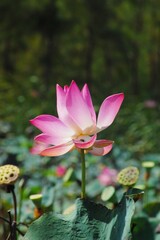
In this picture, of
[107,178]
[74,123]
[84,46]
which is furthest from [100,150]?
[84,46]

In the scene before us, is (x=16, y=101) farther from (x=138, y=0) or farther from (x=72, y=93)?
(x=138, y=0)

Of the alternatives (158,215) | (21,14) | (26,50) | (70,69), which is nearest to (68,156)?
(158,215)

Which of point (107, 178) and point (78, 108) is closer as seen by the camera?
point (78, 108)

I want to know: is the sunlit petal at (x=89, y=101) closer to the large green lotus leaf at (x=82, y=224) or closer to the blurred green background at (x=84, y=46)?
the large green lotus leaf at (x=82, y=224)

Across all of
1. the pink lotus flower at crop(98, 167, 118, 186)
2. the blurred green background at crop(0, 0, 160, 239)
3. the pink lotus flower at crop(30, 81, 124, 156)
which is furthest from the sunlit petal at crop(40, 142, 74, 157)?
the blurred green background at crop(0, 0, 160, 239)

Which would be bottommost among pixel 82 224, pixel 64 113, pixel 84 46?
pixel 82 224

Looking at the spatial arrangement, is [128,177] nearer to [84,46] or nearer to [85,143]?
[85,143]
